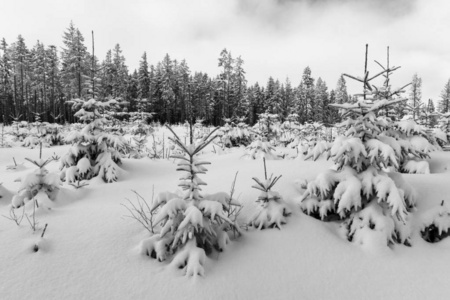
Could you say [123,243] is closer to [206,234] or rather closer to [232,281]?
[206,234]

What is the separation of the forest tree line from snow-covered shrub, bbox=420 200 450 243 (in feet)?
89.9

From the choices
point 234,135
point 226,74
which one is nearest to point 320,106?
point 226,74

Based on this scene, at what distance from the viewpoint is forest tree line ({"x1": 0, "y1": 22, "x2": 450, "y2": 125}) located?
35.9m

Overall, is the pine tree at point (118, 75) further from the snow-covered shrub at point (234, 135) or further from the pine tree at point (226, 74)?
the snow-covered shrub at point (234, 135)

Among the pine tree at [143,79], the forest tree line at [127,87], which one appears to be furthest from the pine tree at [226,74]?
the pine tree at [143,79]

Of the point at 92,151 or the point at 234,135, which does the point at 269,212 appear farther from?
the point at 234,135

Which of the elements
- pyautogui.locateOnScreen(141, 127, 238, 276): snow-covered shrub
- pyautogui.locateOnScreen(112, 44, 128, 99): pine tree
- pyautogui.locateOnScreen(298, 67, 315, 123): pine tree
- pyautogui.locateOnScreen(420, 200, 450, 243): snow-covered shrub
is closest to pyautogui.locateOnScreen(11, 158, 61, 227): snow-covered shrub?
pyautogui.locateOnScreen(141, 127, 238, 276): snow-covered shrub

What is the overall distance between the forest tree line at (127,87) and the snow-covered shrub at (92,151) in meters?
23.7

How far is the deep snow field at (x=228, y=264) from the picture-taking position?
274 centimetres

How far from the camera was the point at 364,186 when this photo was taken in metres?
3.79

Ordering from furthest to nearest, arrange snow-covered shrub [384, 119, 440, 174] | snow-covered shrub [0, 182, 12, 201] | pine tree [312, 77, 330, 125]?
pine tree [312, 77, 330, 125] < snow-covered shrub [384, 119, 440, 174] < snow-covered shrub [0, 182, 12, 201]

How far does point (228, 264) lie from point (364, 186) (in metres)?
2.23

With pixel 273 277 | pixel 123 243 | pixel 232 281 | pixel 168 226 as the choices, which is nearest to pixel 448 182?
pixel 273 277

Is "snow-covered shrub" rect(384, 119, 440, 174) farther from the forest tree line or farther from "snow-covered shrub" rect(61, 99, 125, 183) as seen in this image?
the forest tree line
